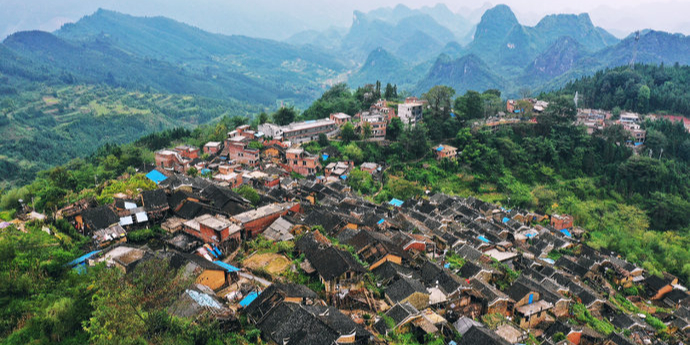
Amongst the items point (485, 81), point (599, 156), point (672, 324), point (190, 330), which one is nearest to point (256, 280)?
point (190, 330)

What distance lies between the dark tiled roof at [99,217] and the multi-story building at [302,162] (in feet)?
71.0

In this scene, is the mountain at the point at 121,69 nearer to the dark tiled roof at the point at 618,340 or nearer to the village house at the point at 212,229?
the village house at the point at 212,229

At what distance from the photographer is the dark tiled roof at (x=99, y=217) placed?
22750 millimetres

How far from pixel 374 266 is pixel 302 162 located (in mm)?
23628

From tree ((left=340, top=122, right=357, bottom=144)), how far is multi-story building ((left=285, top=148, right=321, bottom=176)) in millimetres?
7806

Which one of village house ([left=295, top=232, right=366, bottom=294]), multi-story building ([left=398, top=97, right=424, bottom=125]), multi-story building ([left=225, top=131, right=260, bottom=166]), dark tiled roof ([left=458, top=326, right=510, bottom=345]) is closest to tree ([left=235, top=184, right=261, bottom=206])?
village house ([left=295, top=232, right=366, bottom=294])

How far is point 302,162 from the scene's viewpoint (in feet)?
143

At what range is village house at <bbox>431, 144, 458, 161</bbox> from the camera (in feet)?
168

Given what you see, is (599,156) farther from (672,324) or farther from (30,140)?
(30,140)

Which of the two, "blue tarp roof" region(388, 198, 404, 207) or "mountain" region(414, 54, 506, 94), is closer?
"blue tarp roof" region(388, 198, 404, 207)

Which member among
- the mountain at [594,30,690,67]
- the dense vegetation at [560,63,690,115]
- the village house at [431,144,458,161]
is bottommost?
the village house at [431,144,458,161]

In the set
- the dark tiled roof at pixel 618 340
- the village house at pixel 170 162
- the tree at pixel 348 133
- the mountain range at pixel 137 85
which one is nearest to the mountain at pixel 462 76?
the mountain range at pixel 137 85

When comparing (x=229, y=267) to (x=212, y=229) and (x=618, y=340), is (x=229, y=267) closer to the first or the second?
(x=212, y=229)

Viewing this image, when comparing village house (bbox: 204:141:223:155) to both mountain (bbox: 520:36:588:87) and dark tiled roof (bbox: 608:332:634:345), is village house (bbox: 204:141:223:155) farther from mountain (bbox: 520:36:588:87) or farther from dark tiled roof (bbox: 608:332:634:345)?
mountain (bbox: 520:36:588:87)
